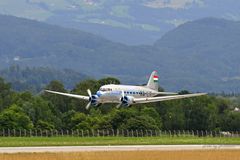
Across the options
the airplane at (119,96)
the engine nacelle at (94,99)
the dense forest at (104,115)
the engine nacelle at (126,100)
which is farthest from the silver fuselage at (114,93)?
the dense forest at (104,115)

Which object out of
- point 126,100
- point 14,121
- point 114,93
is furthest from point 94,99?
point 14,121

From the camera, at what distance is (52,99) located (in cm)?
18812

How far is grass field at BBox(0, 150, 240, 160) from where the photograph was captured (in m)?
74.6

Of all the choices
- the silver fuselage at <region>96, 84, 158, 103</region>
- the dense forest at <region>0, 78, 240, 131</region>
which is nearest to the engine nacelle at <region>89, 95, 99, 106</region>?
the silver fuselage at <region>96, 84, 158, 103</region>

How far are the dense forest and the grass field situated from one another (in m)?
49.7

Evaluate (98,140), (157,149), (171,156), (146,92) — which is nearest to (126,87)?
(146,92)

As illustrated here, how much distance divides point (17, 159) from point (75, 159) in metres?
4.29

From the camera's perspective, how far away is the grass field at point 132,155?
7462 centimetres

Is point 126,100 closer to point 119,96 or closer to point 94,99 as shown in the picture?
point 119,96

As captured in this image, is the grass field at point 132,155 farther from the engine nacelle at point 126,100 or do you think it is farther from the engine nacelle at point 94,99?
the engine nacelle at point 126,100

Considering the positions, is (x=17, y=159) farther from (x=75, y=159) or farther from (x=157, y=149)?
(x=157, y=149)

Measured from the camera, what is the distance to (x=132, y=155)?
255 ft

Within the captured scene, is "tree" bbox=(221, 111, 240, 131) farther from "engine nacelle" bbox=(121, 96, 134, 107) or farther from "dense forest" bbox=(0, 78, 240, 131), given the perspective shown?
"engine nacelle" bbox=(121, 96, 134, 107)

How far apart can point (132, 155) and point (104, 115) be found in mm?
78075
